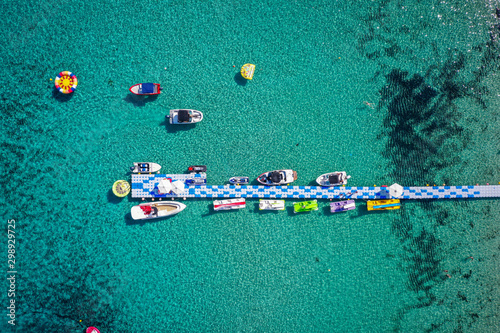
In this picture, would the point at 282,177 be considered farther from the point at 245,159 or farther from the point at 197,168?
the point at 197,168

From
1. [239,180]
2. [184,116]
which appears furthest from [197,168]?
[184,116]

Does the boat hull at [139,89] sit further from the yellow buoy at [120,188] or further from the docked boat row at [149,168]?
the yellow buoy at [120,188]

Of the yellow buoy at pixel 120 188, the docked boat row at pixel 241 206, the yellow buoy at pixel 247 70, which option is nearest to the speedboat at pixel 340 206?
the docked boat row at pixel 241 206

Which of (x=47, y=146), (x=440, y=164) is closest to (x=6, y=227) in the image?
(x=47, y=146)

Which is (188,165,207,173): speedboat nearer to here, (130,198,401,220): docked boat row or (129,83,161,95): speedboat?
(130,198,401,220): docked boat row

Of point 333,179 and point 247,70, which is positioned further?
point 247,70

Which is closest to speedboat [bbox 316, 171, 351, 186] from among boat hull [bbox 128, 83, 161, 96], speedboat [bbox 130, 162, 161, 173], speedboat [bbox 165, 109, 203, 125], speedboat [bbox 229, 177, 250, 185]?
speedboat [bbox 229, 177, 250, 185]
